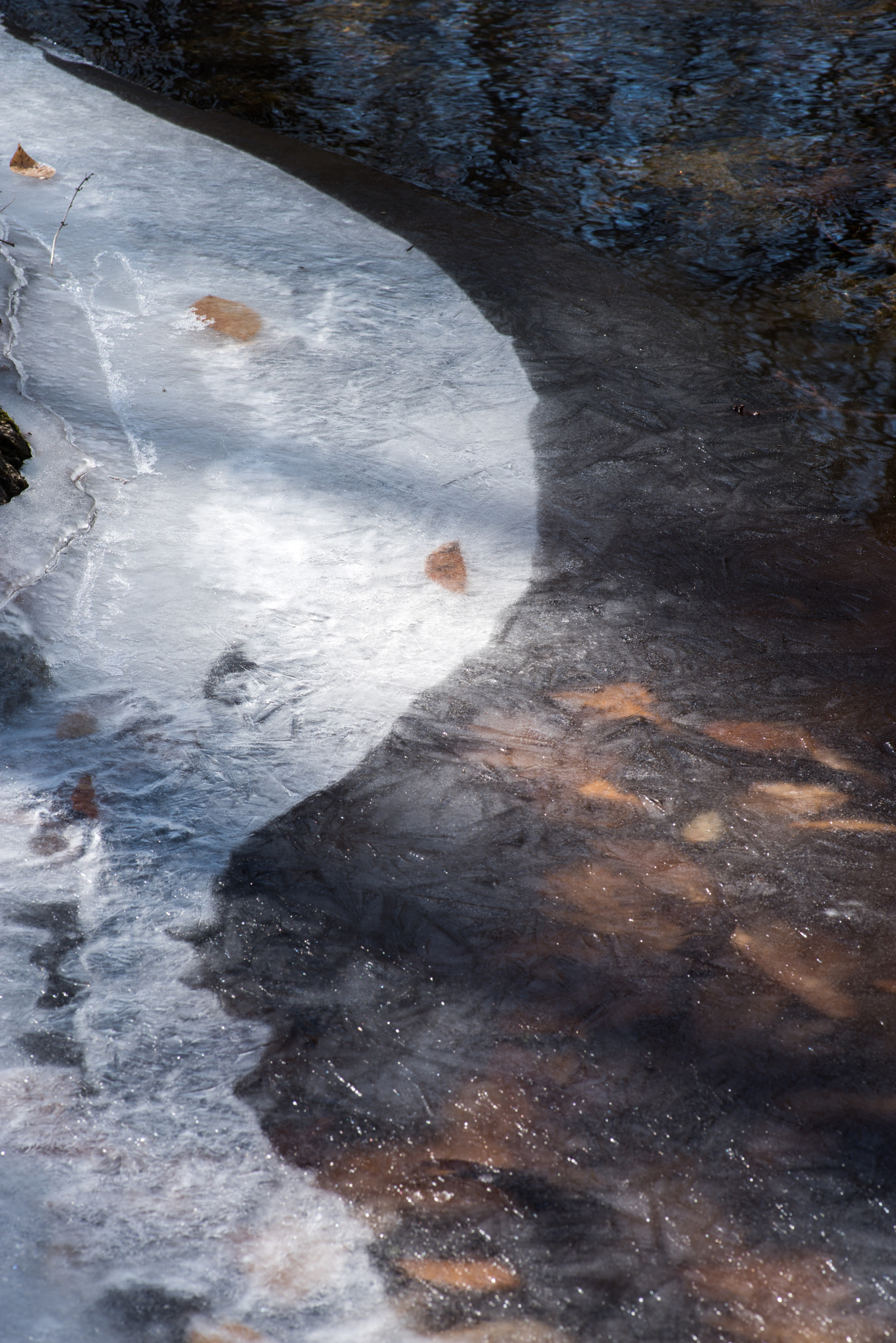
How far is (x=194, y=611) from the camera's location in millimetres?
2246

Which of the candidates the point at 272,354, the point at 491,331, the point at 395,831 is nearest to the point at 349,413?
the point at 272,354

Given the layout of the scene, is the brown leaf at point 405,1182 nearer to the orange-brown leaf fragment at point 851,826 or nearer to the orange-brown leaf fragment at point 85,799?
the orange-brown leaf fragment at point 85,799

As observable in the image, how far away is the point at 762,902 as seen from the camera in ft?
5.79

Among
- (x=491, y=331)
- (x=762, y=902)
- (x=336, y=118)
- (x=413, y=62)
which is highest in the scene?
(x=413, y=62)

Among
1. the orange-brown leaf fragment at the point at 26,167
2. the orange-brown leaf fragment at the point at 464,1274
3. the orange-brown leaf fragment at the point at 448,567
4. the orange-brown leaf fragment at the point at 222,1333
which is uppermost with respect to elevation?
the orange-brown leaf fragment at the point at 26,167

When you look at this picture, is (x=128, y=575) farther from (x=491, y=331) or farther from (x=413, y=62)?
(x=413, y=62)

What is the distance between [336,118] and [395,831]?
13.8 feet

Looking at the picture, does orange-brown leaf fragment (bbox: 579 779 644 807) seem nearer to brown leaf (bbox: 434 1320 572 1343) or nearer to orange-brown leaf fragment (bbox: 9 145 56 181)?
brown leaf (bbox: 434 1320 572 1343)

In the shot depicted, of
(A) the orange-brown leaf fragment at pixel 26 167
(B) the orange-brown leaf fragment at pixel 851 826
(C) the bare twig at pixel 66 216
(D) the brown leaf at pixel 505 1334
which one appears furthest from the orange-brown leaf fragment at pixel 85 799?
(A) the orange-brown leaf fragment at pixel 26 167

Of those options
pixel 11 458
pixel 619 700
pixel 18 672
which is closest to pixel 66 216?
pixel 11 458

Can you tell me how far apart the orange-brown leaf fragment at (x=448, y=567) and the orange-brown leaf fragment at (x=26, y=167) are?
108 inches

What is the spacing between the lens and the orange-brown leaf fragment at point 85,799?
72.6 inches

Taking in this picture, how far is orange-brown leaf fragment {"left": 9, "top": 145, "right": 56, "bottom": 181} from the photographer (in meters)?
4.00

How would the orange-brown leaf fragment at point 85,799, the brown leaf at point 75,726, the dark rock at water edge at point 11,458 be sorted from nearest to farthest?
1. the orange-brown leaf fragment at point 85,799
2. the brown leaf at point 75,726
3. the dark rock at water edge at point 11,458
